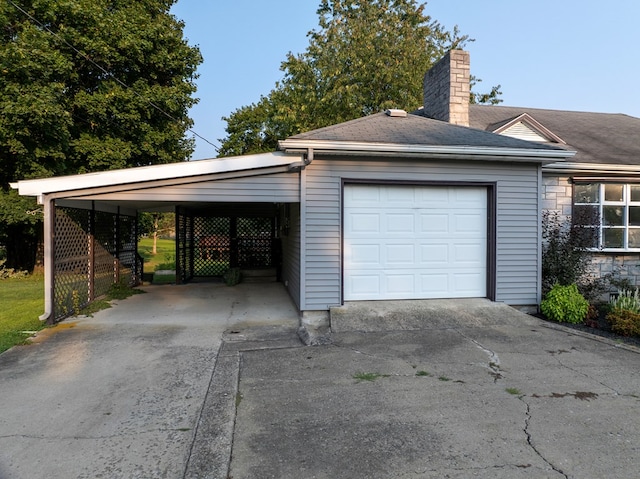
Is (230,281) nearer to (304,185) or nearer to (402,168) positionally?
(304,185)

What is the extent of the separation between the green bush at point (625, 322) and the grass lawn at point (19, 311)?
8.72 metres

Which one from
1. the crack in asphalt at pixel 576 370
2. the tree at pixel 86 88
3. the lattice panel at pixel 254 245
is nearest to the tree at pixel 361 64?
the tree at pixel 86 88

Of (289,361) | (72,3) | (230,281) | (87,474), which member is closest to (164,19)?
(72,3)

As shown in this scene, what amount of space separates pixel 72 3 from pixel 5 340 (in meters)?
10.6

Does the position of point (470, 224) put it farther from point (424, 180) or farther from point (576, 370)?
point (576, 370)

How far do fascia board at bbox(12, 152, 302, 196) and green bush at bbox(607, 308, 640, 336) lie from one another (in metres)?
5.60

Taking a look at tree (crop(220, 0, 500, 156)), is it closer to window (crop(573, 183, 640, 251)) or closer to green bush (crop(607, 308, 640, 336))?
window (crop(573, 183, 640, 251))

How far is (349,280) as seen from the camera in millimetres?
7109

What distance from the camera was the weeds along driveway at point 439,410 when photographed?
9.09 feet

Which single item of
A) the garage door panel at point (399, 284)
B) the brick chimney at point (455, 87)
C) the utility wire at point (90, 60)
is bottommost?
the garage door panel at point (399, 284)

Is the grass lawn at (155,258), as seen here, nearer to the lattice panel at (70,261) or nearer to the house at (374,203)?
the lattice panel at (70,261)

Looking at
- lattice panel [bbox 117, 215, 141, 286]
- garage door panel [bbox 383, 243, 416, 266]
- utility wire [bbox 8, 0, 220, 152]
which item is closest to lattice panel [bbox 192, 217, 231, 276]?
lattice panel [bbox 117, 215, 141, 286]

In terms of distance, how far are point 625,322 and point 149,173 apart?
304 inches

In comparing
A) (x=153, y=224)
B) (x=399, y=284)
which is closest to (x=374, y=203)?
(x=399, y=284)
